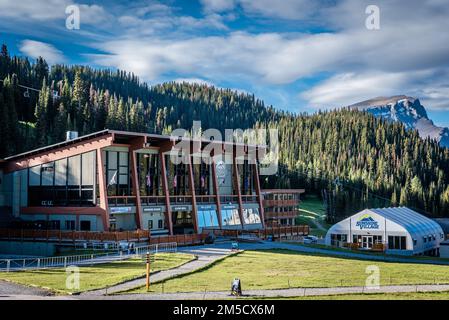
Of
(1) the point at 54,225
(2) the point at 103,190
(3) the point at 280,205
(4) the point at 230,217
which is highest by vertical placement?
(2) the point at 103,190

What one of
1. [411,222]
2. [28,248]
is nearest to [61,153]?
Answer: [28,248]

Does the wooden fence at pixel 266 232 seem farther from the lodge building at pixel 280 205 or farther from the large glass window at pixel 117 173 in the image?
the lodge building at pixel 280 205

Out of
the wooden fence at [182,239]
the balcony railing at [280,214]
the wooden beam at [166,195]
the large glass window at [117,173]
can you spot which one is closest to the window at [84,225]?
the large glass window at [117,173]

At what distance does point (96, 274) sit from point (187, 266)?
5885mm

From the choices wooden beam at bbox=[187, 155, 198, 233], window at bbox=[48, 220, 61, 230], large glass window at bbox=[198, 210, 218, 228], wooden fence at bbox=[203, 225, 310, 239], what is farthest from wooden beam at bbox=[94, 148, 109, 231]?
large glass window at bbox=[198, 210, 218, 228]

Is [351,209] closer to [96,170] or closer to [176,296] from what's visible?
[96,170]

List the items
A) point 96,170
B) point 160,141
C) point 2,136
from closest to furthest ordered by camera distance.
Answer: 1. point 96,170
2. point 160,141
3. point 2,136

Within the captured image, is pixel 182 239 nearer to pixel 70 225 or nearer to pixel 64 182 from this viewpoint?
pixel 70 225

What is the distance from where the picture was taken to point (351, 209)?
133250mm

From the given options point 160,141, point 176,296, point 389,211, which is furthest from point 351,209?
point 176,296

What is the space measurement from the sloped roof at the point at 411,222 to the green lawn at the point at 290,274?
23.4 metres

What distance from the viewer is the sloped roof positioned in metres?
62.3

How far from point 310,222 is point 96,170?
75906 mm

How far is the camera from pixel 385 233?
2441 inches
